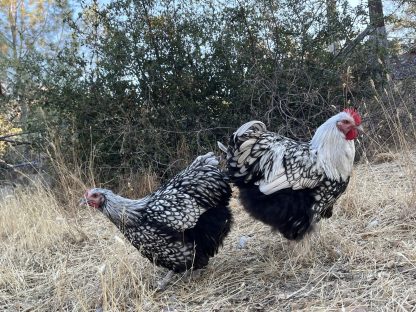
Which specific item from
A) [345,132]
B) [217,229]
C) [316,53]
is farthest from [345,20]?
[217,229]

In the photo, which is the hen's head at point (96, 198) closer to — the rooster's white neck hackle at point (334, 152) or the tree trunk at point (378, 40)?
the rooster's white neck hackle at point (334, 152)

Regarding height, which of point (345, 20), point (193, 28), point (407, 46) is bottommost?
point (407, 46)

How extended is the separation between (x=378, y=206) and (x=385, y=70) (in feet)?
12.9

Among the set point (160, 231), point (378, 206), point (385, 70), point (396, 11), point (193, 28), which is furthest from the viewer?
point (396, 11)

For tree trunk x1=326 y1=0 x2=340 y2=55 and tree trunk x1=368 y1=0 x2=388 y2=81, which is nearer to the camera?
tree trunk x1=326 y1=0 x2=340 y2=55

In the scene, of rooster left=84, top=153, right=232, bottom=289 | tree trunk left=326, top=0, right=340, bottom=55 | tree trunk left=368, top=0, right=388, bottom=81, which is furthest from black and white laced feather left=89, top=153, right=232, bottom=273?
tree trunk left=368, top=0, right=388, bottom=81

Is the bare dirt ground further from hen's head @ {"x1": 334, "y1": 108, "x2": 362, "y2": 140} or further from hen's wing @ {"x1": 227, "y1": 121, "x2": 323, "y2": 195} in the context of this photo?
hen's head @ {"x1": 334, "y1": 108, "x2": 362, "y2": 140}

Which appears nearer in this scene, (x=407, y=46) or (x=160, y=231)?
(x=160, y=231)

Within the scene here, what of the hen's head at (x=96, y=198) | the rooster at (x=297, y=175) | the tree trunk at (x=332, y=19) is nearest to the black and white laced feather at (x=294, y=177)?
the rooster at (x=297, y=175)

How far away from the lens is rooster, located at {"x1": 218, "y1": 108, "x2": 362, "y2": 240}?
3250 millimetres

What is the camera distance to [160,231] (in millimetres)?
3160

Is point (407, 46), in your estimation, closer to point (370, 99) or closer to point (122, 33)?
point (370, 99)

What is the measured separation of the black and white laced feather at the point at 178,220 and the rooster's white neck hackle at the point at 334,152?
0.81 metres

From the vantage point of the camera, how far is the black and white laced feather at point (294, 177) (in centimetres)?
325
